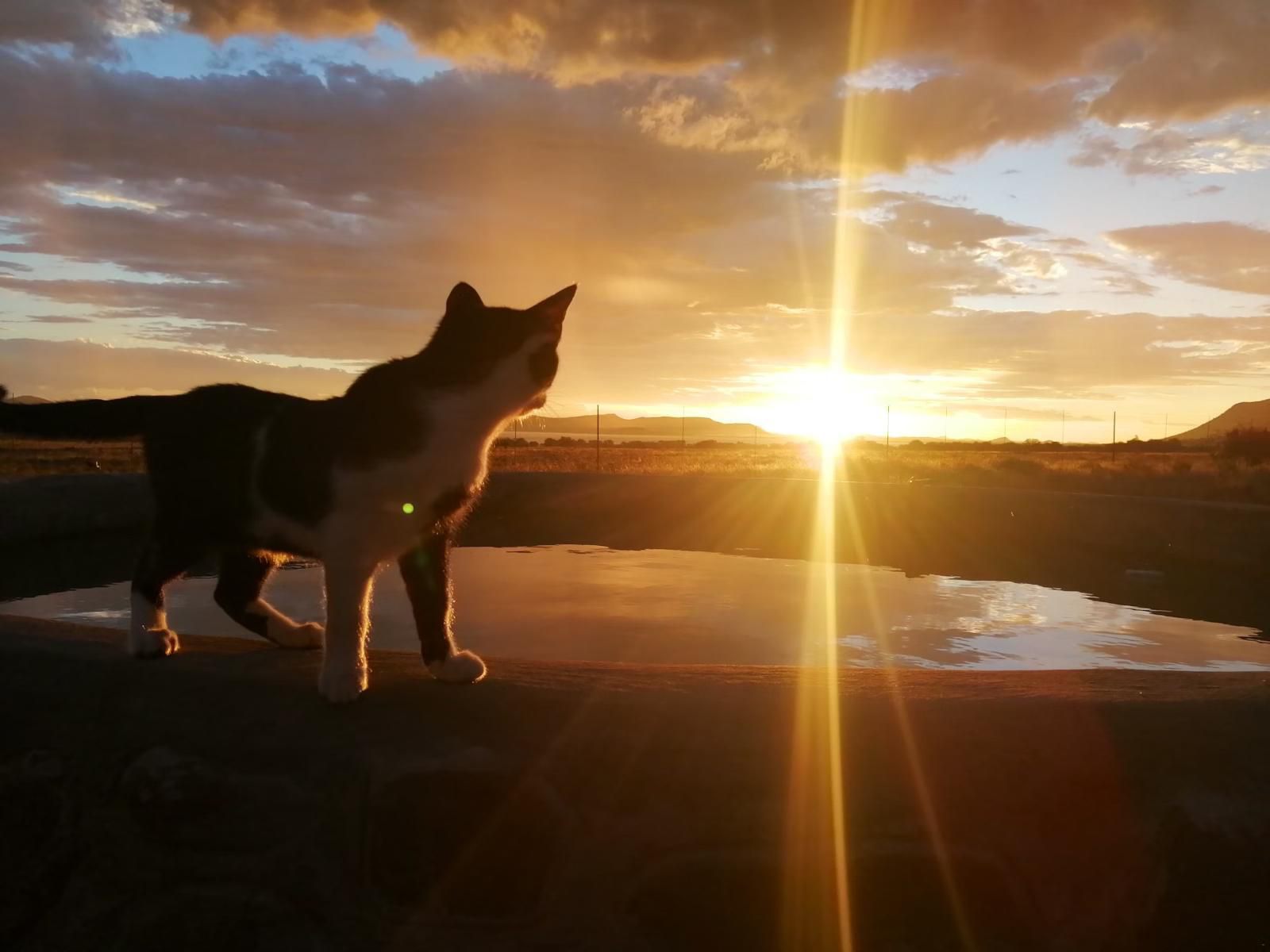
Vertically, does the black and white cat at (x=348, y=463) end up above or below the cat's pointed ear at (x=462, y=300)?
below

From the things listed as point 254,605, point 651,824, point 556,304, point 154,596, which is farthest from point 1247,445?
point 154,596

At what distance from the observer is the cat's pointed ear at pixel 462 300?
109 inches

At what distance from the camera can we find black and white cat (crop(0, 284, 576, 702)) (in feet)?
8.73

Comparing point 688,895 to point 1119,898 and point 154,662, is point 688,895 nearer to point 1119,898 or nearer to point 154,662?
point 1119,898

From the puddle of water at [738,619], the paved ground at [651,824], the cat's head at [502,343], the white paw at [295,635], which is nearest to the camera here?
the paved ground at [651,824]

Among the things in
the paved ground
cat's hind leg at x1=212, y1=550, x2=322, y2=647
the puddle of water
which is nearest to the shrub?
the puddle of water

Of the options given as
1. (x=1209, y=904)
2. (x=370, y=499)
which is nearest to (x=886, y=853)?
(x=1209, y=904)

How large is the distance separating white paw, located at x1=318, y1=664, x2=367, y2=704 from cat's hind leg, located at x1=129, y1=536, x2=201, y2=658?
0.68 meters

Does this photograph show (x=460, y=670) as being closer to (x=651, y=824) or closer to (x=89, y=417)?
(x=651, y=824)

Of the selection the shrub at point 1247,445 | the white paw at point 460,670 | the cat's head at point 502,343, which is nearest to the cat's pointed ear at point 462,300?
the cat's head at point 502,343

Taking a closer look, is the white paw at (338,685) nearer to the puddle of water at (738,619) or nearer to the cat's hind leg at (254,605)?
the cat's hind leg at (254,605)

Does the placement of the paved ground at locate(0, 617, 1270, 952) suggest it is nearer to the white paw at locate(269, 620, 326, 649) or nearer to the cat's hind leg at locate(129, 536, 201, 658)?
the cat's hind leg at locate(129, 536, 201, 658)

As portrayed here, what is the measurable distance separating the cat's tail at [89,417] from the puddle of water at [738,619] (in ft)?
6.67

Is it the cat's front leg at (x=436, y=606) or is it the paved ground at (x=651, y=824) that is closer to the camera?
the paved ground at (x=651, y=824)
